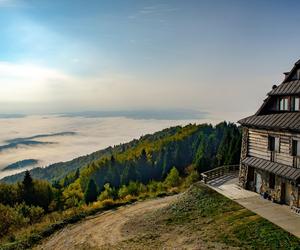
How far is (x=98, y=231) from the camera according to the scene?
91.5 feet

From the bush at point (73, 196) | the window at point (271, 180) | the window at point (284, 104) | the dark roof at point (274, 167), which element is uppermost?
the window at point (284, 104)

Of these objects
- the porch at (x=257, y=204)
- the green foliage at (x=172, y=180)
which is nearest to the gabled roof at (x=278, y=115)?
the porch at (x=257, y=204)

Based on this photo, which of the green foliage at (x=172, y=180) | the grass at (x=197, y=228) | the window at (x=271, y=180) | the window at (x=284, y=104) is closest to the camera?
the grass at (x=197, y=228)

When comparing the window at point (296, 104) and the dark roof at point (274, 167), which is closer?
the dark roof at point (274, 167)

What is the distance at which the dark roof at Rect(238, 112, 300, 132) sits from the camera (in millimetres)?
26466

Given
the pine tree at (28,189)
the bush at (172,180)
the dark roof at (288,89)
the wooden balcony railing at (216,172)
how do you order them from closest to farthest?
the dark roof at (288,89) → the wooden balcony railing at (216,172) → the bush at (172,180) → the pine tree at (28,189)

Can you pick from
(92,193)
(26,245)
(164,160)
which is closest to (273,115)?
(26,245)

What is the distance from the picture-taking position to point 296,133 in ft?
85.5

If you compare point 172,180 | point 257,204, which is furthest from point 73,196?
point 257,204

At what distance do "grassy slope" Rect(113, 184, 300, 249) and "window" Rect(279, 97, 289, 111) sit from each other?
9.05 meters

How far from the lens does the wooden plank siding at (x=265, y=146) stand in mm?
27141

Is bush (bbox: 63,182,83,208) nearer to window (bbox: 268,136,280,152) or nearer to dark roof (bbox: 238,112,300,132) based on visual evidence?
dark roof (bbox: 238,112,300,132)

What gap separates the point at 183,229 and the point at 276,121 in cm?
1165

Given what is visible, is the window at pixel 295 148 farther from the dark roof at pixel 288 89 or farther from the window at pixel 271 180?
the dark roof at pixel 288 89
